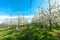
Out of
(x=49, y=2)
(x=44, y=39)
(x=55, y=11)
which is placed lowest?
(x=44, y=39)

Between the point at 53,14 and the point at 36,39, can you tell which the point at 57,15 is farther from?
the point at 36,39

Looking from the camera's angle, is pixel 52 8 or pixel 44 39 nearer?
pixel 44 39

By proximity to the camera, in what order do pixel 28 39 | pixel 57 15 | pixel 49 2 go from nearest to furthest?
pixel 28 39 < pixel 49 2 < pixel 57 15

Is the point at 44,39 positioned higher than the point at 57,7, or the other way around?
the point at 57,7

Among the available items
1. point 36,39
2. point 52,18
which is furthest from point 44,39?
point 52,18

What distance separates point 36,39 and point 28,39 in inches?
44.7

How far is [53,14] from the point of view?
28641 mm

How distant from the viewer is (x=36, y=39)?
764 inches

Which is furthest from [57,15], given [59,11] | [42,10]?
[42,10]

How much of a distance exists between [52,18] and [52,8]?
2120 mm

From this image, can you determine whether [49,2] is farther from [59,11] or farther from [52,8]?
[59,11]

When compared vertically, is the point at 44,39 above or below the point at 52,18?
below

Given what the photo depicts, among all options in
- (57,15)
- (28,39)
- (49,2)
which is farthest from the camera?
(57,15)

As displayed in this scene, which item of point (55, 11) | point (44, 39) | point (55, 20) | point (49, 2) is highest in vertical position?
point (49, 2)
